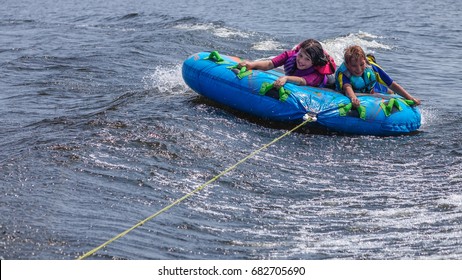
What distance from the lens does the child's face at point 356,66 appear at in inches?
352

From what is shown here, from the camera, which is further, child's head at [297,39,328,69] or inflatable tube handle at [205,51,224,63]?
inflatable tube handle at [205,51,224,63]

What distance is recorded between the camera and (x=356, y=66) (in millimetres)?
9008

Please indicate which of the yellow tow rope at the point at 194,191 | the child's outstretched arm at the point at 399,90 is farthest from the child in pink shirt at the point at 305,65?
the child's outstretched arm at the point at 399,90

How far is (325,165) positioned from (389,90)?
218 cm

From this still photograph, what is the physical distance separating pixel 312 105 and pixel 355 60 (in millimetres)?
766

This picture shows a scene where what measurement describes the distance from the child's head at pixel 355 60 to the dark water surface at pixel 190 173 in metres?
0.85

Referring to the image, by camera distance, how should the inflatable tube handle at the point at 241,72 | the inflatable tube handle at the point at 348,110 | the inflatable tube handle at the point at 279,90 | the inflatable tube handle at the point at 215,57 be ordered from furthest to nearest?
the inflatable tube handle at the point at 215,57 < the inflatable tube handle at the point at 241,72 < the inflatable tube handle at the point at 279,90 < the inflatable tube handle at the point at 348,110

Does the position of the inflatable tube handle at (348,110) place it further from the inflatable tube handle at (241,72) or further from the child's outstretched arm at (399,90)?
the inflatable tube handle at (241,72)

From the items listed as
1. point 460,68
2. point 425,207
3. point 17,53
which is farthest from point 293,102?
point 17,53

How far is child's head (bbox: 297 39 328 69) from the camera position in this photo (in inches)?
357

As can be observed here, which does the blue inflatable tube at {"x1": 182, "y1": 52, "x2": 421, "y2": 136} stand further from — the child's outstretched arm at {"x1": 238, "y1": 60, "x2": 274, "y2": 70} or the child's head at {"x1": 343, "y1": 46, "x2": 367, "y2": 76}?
the child's head at {"x1": 343, "y1": 46, "x2": 367, "y2": 76}

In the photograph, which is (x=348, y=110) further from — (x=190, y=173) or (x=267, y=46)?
(x=267, y=46)

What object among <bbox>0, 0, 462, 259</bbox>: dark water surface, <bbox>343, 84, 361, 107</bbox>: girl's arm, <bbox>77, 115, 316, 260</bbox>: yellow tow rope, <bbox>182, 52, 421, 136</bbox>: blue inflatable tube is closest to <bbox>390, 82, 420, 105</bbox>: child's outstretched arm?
<bbox>182, 52, 421, 136</bbox>: blue inflatable tube

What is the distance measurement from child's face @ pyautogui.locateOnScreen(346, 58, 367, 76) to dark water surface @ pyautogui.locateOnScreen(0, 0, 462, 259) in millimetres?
833
